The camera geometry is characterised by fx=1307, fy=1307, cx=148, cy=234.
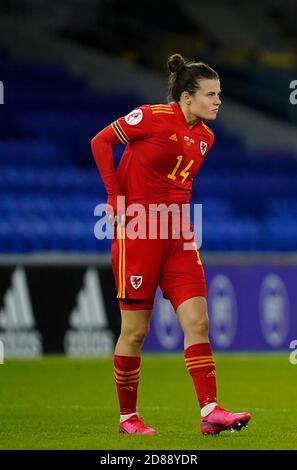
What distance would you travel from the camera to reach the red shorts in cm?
739

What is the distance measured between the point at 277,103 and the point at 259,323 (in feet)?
25.0

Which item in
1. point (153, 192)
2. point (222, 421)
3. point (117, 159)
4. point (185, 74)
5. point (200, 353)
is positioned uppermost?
point (117, 159)

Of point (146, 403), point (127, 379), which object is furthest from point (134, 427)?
point (146, 403)

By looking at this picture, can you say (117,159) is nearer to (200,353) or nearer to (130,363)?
(130,363)

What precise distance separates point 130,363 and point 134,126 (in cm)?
136

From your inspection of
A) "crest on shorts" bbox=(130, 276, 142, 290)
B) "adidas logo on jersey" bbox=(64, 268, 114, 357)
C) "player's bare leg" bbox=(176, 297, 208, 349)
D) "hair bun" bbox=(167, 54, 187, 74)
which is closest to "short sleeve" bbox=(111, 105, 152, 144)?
"hair bun" bbox=(167, 54, 187, 74)

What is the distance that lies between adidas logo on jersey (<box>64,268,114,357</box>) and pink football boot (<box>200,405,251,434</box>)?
683 cm

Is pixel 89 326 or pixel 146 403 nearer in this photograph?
pixel 146 403

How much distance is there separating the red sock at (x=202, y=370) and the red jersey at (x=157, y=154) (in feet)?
2.84

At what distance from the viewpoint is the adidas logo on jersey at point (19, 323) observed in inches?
542

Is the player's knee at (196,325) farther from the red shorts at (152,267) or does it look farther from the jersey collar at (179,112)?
the jersey collar at (179,112)

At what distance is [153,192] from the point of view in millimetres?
7426

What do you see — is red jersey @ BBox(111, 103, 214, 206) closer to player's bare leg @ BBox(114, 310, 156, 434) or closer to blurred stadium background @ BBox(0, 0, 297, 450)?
player's bare leg @ BBox(114, 310, 156, 434)

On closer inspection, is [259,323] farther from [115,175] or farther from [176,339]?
[115,175]
